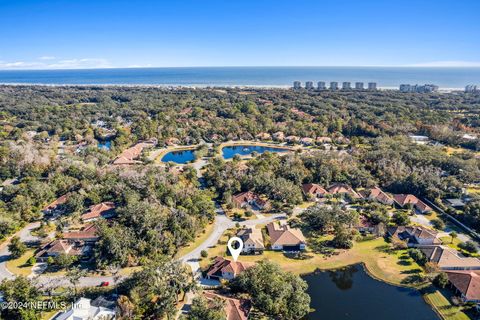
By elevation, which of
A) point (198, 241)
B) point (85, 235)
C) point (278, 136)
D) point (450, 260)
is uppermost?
point (278, 136)

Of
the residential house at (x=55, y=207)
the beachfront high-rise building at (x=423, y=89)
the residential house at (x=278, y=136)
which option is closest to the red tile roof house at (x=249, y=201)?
the residential house at (x=55, y=207)

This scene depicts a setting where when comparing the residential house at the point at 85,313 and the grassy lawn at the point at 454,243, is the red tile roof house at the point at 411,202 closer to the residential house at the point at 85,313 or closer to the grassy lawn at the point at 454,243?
the grassy lawn at the point at 454,243

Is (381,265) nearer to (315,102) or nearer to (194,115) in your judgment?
(194,115)

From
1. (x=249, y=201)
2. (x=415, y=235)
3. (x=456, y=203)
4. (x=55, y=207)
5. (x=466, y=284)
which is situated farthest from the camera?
(x=249, y=201)

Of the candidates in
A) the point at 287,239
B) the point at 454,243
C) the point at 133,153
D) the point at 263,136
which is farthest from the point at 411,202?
the point at 133,153

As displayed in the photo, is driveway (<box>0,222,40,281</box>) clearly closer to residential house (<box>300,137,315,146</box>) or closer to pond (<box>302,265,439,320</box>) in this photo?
pond (<box>302,265,439,320</box>)

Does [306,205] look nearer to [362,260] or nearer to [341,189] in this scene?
[341,189]

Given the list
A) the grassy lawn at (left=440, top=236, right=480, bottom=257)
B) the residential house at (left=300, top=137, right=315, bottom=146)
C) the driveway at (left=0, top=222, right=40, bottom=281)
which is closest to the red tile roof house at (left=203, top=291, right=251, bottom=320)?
the driveway at (left=0, top=222, right=40, bottom=281)

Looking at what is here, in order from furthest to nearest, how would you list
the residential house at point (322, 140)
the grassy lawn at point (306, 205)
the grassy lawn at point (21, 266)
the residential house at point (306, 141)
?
the residential house at point (306, 141) → the residential house at point (322, 140) → the grassy lawn at point (306, 205) → the grassy lawn at point (21, 266)
